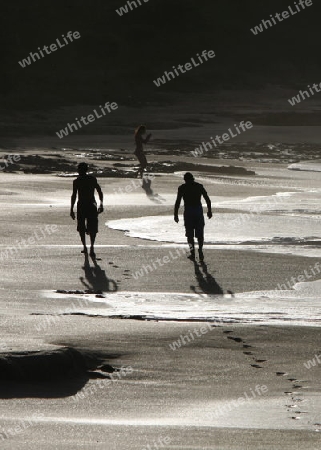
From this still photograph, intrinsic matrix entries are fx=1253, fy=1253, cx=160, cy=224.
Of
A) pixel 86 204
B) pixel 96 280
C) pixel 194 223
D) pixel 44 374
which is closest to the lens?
pixel 44 374

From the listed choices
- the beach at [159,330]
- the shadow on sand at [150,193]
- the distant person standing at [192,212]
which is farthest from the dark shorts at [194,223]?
the shadow on sand at [150,193]

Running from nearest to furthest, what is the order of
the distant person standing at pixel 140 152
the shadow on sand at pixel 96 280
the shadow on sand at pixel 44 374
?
the shadow on sand at pixel 44 374 → the shadow on sand at pixel 96 280 → the distant person standing at pixel 140 152

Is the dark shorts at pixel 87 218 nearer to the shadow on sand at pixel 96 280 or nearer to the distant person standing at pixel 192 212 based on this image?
the shadow on sand at pixel 96 280

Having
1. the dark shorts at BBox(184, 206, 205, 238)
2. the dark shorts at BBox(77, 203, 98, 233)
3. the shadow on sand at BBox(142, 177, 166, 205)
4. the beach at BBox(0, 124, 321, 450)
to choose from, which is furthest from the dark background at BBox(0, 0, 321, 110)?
the dark shorts at BBox(184, 206, 205, 238)

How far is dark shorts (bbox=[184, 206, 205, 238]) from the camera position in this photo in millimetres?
17281

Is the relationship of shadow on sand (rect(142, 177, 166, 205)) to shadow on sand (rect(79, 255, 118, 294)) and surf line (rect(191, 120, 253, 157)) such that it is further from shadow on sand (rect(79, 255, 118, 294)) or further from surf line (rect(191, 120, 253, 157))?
surf line (rect(191, 120, 253, 157))

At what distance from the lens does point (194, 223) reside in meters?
17.3

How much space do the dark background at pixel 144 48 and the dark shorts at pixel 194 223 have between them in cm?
4186

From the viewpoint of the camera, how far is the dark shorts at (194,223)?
56.7ft

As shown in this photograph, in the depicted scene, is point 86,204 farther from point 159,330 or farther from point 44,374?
point 44,374

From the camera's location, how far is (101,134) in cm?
4741

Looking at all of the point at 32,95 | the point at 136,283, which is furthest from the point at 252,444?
the point at 32,95

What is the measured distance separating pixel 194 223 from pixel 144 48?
7146 centimetres

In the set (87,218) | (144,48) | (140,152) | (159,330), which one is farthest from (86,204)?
(144,48)
